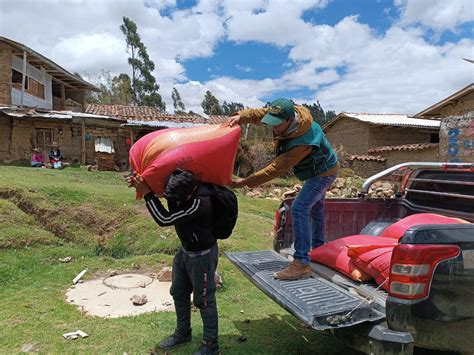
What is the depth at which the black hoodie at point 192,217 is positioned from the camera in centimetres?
262

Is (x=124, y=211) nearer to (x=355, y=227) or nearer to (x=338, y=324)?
(x=355, y=227)

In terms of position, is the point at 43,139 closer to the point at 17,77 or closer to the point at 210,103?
the point at 17,77

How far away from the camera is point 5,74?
17453 mm

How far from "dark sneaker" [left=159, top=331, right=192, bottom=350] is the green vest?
1568mm

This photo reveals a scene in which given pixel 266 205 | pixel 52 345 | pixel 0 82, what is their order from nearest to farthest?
pixel 52 345 < pixel 266 205 < pixel 0 82

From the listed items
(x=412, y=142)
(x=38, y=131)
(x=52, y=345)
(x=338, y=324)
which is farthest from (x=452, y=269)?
(x=412, y=142)

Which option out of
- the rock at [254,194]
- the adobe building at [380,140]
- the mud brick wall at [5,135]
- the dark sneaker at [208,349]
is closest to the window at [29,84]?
the mud brick wall at [5,135]

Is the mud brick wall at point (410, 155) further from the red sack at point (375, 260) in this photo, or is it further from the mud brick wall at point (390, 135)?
the red sack at point (375, 260)

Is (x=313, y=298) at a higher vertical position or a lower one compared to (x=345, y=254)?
lower

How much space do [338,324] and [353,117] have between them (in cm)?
2303

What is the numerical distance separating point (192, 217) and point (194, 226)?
10 centimetres

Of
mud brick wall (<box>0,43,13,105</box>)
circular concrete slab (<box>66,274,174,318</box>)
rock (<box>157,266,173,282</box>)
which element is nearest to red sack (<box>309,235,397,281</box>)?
circular concrete slab (<box>66,274,174,318</box>)

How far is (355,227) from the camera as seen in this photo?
13.1ft

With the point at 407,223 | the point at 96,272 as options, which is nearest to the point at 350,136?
the point at 96,272
